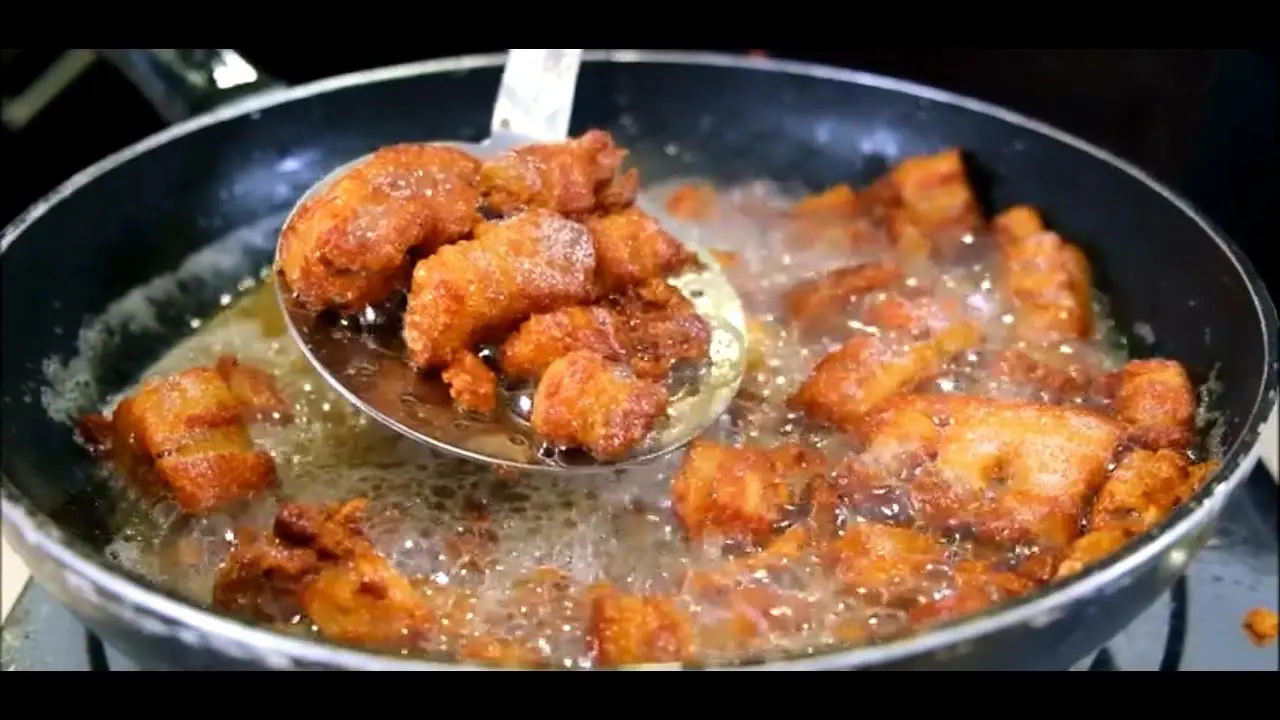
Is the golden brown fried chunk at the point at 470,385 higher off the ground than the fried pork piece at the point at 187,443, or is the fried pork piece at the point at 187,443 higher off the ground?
the golden brown fried chunk at the point at 470,385

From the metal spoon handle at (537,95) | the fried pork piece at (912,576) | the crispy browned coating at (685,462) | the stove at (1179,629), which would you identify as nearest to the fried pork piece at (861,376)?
the crispy browned coating at (685,462)

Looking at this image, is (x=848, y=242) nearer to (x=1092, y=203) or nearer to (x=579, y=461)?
(x=1092, y=203)

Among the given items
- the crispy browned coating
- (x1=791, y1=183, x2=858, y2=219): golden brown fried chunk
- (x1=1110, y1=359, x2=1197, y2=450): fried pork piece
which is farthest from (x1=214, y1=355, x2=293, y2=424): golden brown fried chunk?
(x1=1110, y1=359, x2=1197, y2=450): fried pork piece

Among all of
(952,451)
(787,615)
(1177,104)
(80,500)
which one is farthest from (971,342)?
(80,500)

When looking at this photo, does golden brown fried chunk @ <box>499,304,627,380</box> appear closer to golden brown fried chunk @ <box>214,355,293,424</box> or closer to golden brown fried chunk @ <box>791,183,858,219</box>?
golden brown fried chunk @ <box>214,355,293,424</box>

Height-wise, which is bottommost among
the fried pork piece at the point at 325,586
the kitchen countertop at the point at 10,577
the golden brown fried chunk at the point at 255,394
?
the kitchen countertop at the point at 10,577

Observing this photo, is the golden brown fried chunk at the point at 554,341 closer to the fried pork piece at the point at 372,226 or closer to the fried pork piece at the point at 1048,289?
the fried pork piece at the point at 372,226
